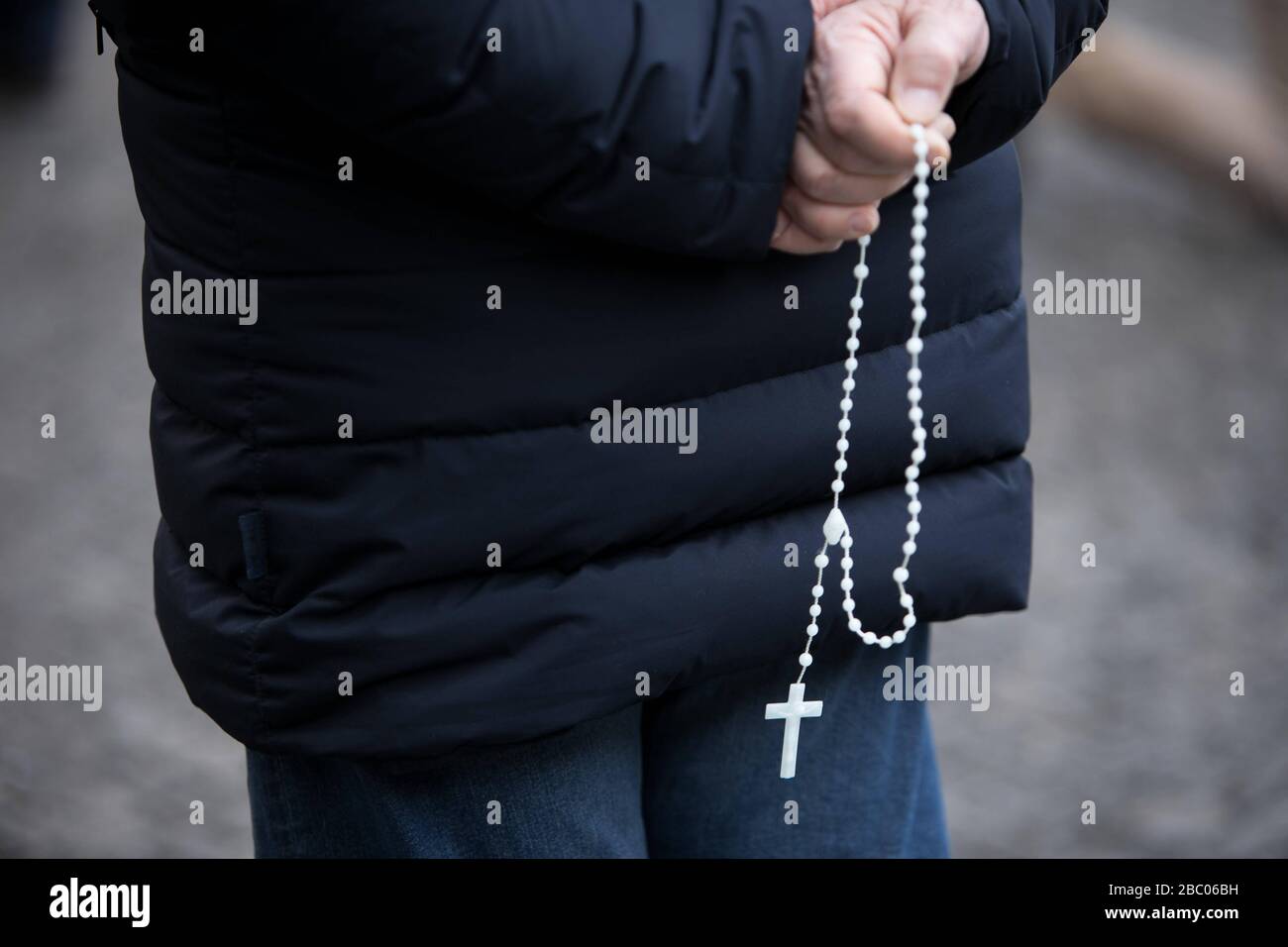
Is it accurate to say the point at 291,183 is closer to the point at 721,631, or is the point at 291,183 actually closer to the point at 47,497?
the point at 721,631

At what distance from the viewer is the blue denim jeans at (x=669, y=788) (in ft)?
3.66

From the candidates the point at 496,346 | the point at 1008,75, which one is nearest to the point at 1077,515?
the point at 1008,75

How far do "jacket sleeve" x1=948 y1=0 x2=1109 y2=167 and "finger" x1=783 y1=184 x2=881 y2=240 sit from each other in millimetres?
97

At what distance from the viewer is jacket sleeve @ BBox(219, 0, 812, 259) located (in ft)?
2.85

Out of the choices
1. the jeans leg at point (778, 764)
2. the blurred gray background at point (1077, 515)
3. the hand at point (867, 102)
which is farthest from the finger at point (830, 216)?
the blurred gray background at point (1077, 515)

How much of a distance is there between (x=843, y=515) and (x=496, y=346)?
1.02ft

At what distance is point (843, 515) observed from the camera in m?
1.14

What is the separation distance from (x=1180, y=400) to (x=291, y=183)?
3.01 meters

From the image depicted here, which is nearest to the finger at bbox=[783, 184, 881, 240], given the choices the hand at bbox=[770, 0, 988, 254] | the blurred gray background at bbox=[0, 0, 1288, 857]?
the hand at bbox=[770, 0, 988, 254]

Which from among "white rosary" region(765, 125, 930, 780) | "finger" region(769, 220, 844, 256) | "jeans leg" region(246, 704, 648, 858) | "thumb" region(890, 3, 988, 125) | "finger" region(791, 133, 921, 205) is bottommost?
"jeans leg" region(246, 704, 648, 858)

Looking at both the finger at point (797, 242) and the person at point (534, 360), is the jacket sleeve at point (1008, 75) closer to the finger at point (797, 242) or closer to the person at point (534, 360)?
the person at point (534, 360)

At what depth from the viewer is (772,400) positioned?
1.08m

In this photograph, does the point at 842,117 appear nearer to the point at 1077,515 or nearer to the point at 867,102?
the point at 867,102

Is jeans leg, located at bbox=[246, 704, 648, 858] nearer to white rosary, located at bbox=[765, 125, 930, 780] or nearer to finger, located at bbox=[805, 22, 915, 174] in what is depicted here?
white rosary, located at bbox=[765, 125, 930, 780]
